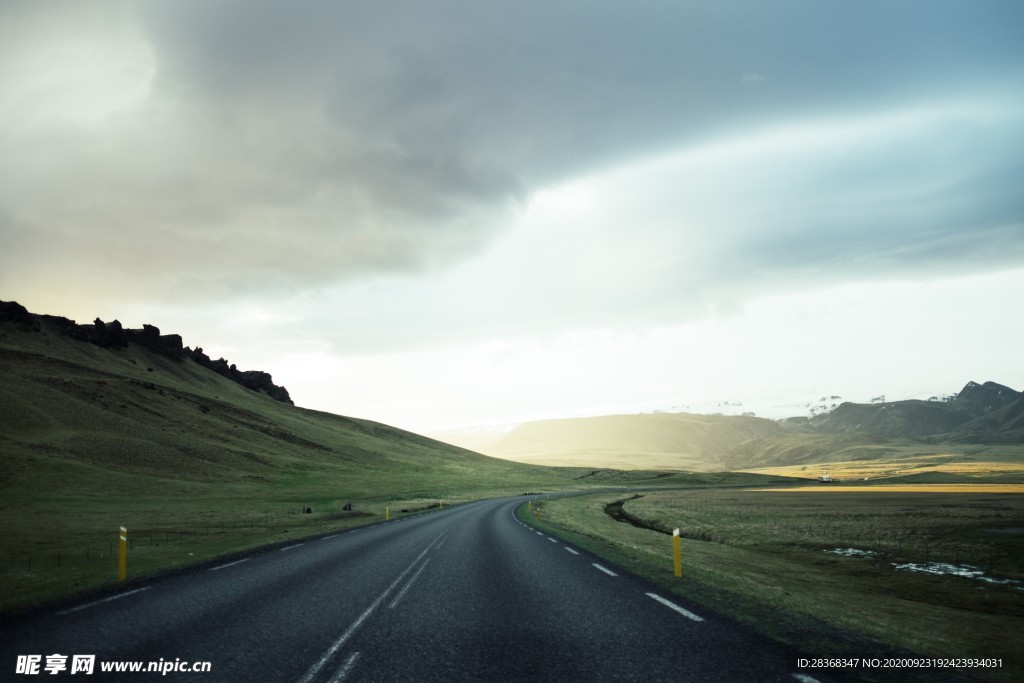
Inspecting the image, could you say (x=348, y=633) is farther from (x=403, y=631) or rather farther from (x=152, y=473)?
(x=152, y=473)

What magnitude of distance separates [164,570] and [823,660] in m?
17.5

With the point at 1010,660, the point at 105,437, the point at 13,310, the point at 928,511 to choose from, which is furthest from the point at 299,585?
the point at 13,310

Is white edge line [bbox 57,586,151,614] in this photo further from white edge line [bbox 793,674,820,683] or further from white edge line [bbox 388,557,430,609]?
white edge line [bbox 793,674,820,683]

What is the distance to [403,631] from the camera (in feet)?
31.6

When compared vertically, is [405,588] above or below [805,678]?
below

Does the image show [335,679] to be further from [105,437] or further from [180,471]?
[105,437]

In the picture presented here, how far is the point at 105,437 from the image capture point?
104375 mm

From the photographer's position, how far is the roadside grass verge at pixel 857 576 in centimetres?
1062

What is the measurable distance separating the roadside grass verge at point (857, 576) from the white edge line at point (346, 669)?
242 inches

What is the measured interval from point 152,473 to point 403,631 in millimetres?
100049

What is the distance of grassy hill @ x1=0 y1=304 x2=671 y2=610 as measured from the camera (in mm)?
28141

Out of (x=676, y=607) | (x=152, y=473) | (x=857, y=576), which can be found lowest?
(x=857, y=576)

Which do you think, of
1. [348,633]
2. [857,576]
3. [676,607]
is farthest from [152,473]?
[676,607]

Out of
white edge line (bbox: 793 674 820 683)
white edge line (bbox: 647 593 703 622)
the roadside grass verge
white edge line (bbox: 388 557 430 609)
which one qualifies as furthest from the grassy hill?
the roadside grass verge
